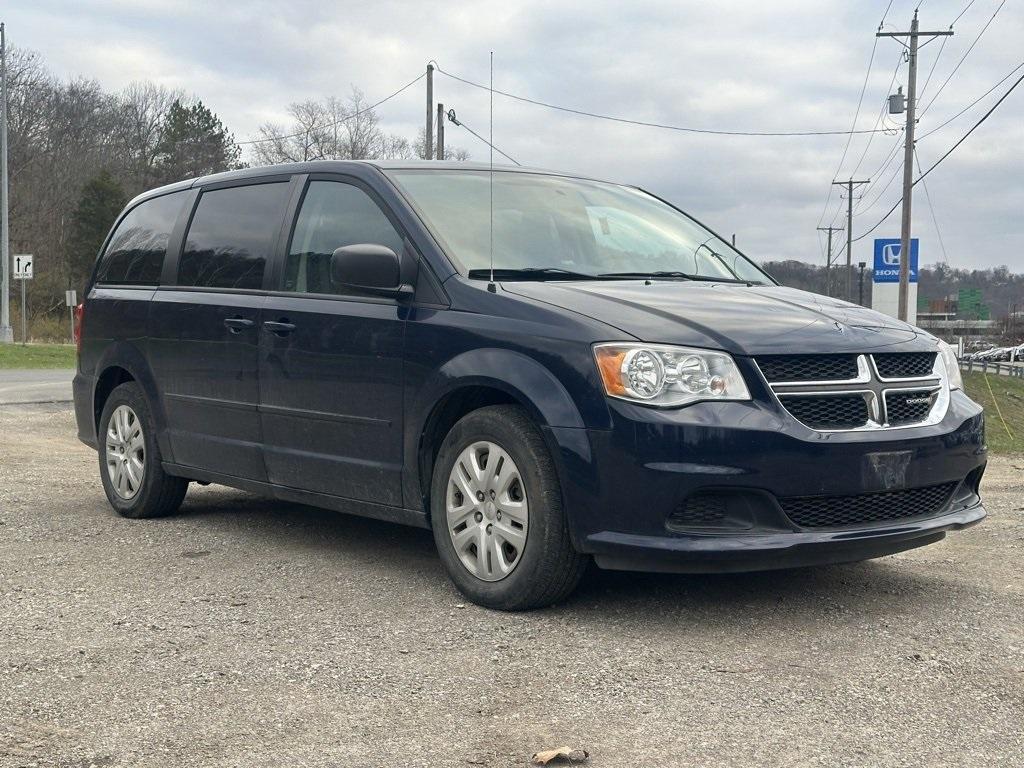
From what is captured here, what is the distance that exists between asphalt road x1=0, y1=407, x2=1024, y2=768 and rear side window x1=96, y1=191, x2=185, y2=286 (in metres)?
1.69

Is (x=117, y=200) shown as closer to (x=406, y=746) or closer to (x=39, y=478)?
(x=39, y=478)

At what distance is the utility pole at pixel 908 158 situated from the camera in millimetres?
36312

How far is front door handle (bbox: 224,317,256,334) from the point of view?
5.95 m

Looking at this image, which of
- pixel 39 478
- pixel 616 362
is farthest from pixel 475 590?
pixel 39 478

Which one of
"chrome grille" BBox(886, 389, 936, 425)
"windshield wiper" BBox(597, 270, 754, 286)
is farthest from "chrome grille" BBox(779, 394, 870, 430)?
"windshield wiper" BBox(597, 270, 754, 286)

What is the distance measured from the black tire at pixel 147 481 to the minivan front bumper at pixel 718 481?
10.3 ft

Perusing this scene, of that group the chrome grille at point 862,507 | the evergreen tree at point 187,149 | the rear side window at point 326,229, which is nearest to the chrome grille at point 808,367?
the chrome grille at point 862,507

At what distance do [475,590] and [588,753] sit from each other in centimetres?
162

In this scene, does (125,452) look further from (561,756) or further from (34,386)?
(34,386)

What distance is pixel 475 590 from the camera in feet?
15.7

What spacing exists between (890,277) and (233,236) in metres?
33.2

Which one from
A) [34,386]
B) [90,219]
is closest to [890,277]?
[34,386]

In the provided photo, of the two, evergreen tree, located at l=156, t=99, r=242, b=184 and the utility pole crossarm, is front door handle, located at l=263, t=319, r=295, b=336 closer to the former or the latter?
the utility pole crossarm

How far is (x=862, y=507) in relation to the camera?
4.53 metres
